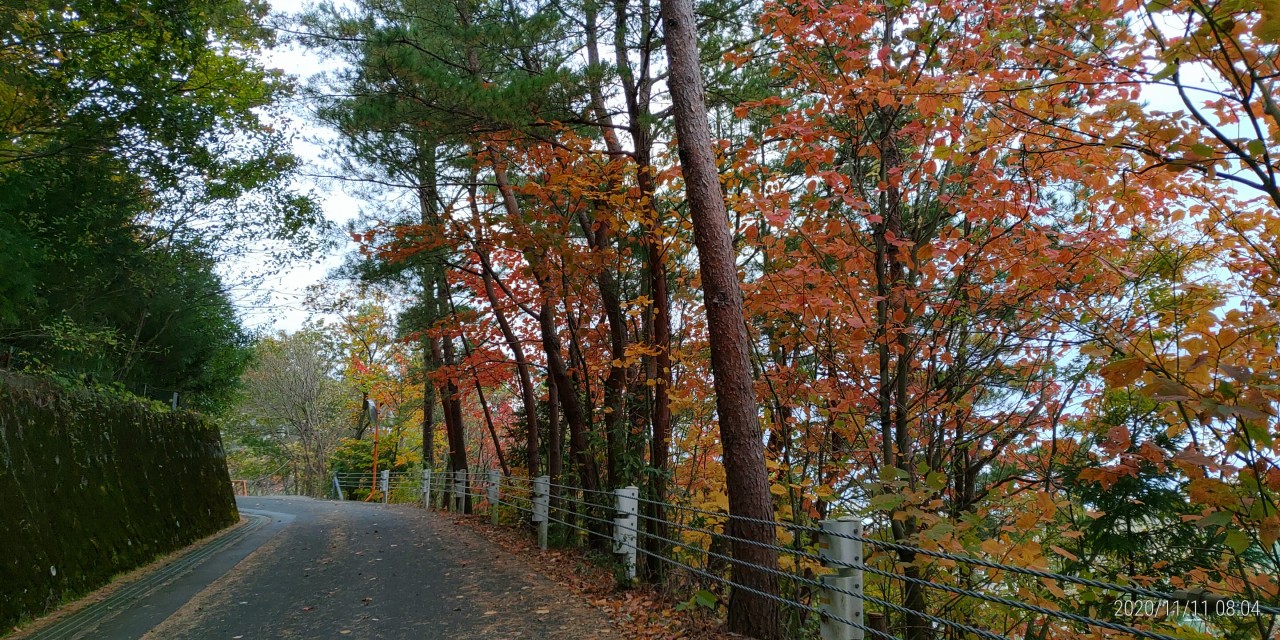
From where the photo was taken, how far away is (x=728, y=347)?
501 centimetres

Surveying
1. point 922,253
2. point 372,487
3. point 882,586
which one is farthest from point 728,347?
point 372,487

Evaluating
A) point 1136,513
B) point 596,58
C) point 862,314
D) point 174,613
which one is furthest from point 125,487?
point 1136,513

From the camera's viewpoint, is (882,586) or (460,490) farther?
(460,490)

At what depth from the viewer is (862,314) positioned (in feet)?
17.0

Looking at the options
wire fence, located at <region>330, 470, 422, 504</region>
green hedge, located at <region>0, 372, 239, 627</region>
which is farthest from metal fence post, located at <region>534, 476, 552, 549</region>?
wire fence, located at <region>330, 470, 422, 504</region>

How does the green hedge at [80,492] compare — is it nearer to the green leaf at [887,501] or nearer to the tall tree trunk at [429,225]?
the tall tree trunk at [429,225]

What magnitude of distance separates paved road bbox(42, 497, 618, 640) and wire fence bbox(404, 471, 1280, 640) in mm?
945

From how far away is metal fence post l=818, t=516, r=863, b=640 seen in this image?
3521 mm

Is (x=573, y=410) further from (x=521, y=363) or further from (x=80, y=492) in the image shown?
(x=80, y=492)

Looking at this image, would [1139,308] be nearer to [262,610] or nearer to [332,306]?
[262,610]

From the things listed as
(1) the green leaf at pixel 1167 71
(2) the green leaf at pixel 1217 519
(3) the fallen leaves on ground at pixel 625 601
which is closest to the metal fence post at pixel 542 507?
(3) the fallen leaves on ground at pixel 625 601

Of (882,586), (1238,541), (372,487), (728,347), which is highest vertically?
(728,347)

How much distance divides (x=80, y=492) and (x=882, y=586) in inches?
326

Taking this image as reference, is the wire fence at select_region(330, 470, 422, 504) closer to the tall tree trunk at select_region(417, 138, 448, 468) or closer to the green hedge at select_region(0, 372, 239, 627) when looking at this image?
the tall tree trunk at select_region(417, 138, 448, 468)
